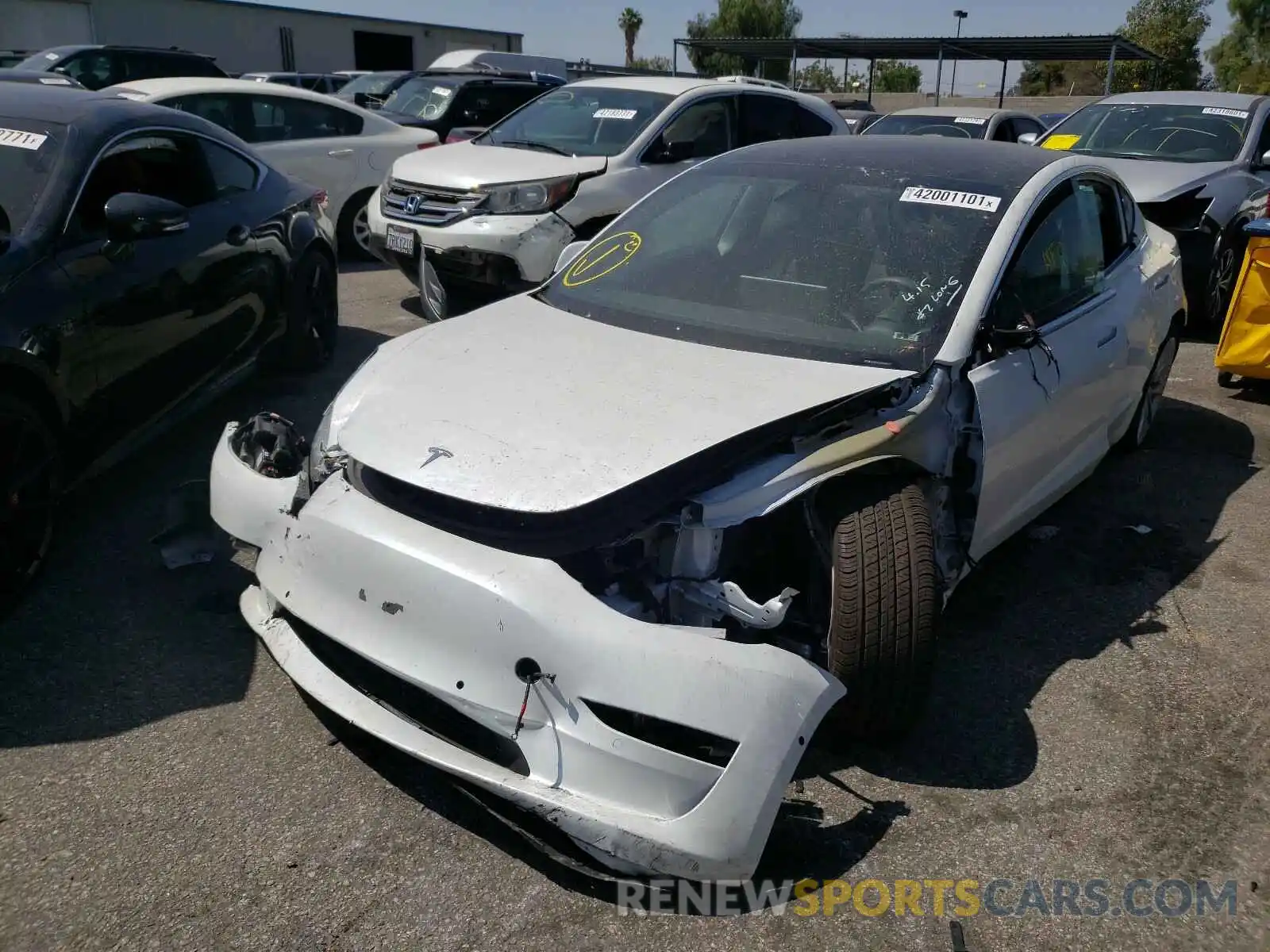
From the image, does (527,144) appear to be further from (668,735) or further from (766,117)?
(668,735)

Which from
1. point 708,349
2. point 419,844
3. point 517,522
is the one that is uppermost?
point 708,349

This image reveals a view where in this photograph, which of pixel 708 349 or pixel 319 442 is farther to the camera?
pixel 708 349

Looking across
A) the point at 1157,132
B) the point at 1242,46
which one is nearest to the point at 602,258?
the point at 1157,132

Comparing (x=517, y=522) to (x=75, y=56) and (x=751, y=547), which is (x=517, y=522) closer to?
(x=751, y=547)

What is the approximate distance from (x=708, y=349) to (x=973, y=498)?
954 mm

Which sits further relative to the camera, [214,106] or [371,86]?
[371,86]

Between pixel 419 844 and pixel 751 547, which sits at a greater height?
pixel 751 547

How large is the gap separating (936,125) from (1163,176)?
12.7 ft

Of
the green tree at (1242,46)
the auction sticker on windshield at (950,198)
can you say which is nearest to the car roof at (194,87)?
the auction sticker on windshield at (950,198)

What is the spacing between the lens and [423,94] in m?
12.8

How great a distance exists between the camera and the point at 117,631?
11.4ft

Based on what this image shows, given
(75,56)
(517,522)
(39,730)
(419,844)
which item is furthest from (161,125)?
(75,56)

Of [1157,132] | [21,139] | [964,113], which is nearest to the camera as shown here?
[21,139]

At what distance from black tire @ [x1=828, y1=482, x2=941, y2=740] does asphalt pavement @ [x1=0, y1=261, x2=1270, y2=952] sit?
23 cm
